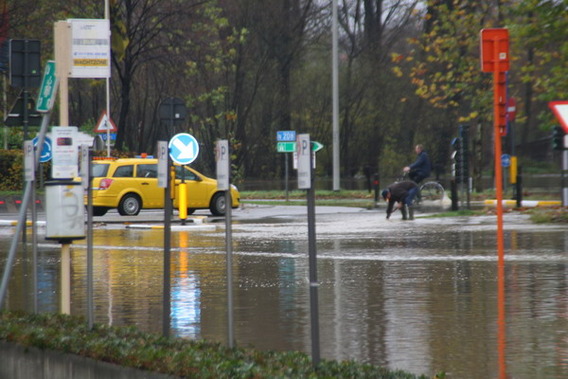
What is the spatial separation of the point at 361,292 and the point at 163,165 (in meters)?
4.34

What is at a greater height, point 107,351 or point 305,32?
point 305,32

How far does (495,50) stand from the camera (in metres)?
11.9

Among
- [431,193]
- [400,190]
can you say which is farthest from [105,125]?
[400,190]

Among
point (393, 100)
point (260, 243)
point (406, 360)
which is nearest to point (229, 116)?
point (393, 100)

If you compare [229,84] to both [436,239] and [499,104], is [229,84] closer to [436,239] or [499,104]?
[436,239]

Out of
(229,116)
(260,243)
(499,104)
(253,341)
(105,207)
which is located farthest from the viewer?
(229,116)

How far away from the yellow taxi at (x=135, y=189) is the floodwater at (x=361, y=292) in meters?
8.69

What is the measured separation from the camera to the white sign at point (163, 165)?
852 centimetres

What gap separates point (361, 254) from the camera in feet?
57.1

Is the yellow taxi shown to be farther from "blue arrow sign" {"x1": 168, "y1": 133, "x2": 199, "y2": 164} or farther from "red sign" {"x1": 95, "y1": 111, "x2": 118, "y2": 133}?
"red sign" {"x1": 95, "y1": 111, "x2": 118, "y2": 133}

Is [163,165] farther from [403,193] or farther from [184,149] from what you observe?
[403,193]

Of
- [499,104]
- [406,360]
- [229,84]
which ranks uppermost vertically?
[229,84]

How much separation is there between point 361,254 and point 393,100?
1816 inches

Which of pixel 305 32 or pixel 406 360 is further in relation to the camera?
pixel 305 32
